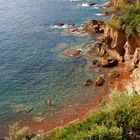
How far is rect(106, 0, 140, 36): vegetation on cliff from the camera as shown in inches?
2349

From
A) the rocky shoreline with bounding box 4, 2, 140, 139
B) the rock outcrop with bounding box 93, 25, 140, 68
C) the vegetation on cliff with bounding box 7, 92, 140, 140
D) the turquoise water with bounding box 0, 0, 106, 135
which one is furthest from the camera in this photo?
the rock outcrop with bounding box 93, 25, 140, 68

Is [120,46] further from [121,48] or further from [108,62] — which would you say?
[108,62]

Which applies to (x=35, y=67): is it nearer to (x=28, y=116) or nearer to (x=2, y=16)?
(x=28, y=116)

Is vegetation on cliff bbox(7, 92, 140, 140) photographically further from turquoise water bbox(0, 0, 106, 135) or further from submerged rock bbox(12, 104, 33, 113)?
turquoise water bbox(0, 0, 106, 135)

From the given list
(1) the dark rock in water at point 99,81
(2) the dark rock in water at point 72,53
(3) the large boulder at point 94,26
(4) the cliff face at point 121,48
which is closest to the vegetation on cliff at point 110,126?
(1) the dark rock in water at point 99,81

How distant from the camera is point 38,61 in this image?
69.3m

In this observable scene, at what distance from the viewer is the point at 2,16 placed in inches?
4021

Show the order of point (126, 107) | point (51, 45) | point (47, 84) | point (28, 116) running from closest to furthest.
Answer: point (126, 107) → point (28, 116) → point (47, 84) → point (51, 45)

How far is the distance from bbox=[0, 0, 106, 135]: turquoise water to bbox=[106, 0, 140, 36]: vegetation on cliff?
9.89 m

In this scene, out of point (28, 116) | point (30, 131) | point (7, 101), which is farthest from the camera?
point (7, 101)

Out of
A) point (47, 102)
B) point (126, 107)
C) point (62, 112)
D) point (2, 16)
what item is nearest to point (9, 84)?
point (47, 102)

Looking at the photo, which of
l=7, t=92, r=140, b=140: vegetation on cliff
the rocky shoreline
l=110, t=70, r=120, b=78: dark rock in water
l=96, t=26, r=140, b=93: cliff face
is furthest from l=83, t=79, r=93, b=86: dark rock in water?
l=7, t=92, r=140, b=140: vegetation on cliff

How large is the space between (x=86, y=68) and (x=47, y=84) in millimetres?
9116

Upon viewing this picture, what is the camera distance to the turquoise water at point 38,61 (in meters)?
53.9
